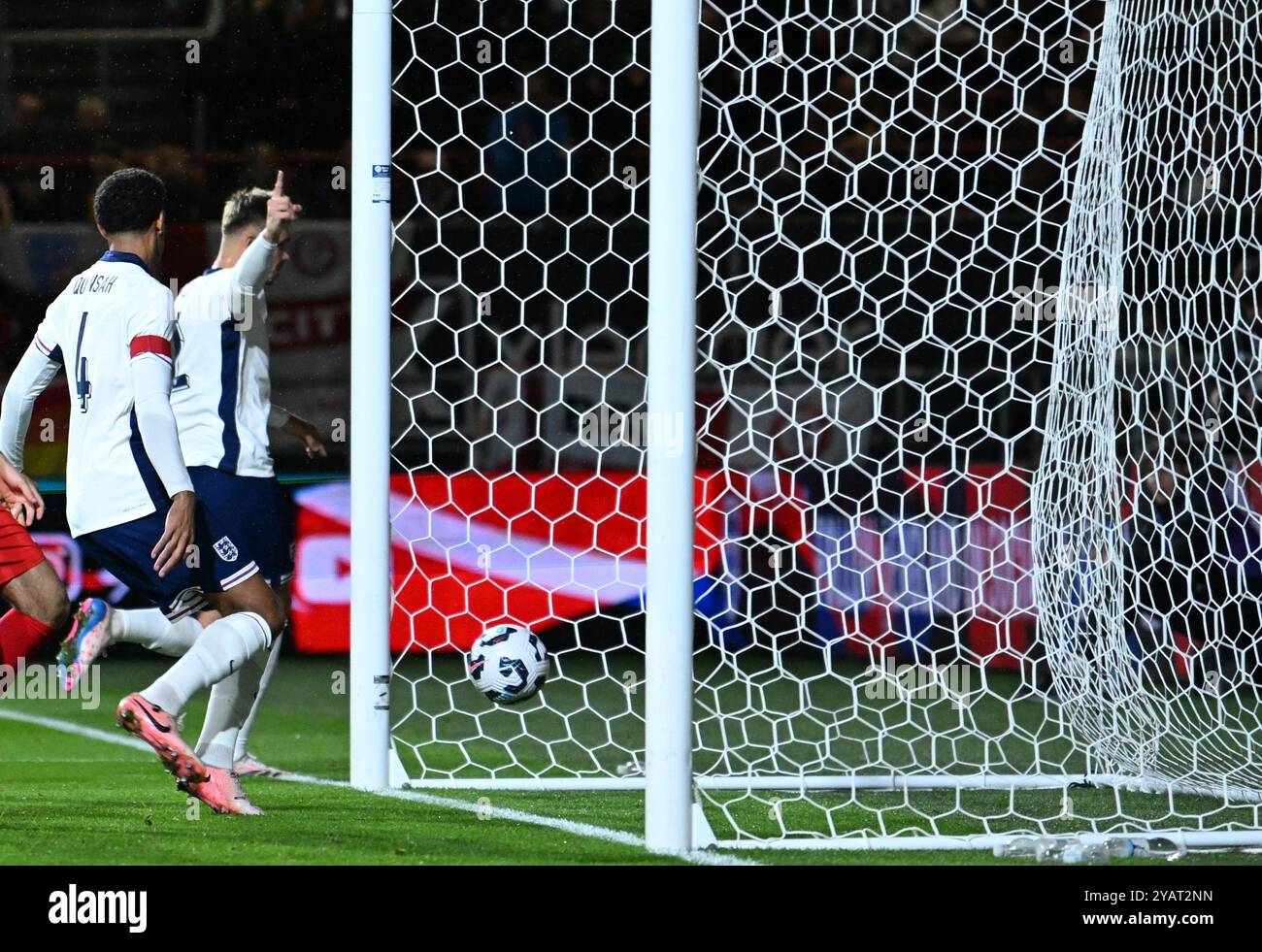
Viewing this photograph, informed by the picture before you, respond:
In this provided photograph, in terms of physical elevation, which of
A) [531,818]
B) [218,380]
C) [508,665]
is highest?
[218,380]

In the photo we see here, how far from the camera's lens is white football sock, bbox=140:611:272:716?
3320 mm

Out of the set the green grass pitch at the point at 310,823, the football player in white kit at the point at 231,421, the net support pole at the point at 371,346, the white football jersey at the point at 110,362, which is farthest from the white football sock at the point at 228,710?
the white football jersey at the point at 110,362

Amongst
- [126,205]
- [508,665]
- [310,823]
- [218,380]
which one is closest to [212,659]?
[310,823]

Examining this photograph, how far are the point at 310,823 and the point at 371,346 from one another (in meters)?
1.20

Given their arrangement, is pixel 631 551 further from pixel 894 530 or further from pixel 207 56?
pixel 207 56

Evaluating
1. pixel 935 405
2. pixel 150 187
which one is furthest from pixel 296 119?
pixel 150 187

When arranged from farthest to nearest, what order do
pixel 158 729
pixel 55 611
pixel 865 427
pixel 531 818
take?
pixel 865 427 < pixel 55 611 < pixel 531 818 < pixel 158 729

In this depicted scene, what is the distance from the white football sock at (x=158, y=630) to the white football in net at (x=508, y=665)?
2.45 ft

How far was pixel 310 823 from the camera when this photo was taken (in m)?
3.36

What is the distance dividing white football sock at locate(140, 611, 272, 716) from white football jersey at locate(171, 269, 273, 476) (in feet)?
1.77

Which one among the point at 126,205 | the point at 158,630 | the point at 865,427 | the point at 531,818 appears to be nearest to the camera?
the point at 531,818

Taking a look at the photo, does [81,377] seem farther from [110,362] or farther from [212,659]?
[212,659]

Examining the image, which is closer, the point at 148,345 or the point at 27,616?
the point at 148,345

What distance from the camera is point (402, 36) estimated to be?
7410mm
